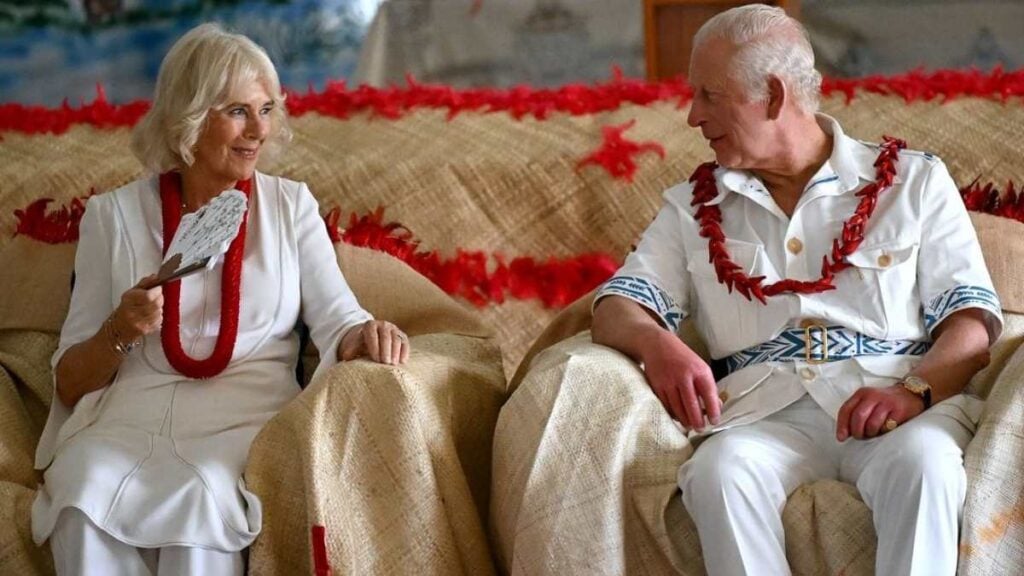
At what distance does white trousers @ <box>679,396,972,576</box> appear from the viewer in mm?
2156

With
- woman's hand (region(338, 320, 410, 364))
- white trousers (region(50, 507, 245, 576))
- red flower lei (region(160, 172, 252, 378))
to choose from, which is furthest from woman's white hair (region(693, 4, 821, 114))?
white trousers (region(50, 507, 245, 576))

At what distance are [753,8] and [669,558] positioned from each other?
1063mm

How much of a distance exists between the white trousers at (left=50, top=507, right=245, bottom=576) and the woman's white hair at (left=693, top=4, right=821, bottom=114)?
1.26m

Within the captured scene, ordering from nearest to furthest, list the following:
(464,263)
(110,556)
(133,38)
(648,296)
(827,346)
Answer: (110,556) < (827,346) < (648,296) < (464,263) < (133,38)

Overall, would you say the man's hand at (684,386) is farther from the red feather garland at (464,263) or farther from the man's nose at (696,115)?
the red feather garland at (464,263)

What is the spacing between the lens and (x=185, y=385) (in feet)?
8.72

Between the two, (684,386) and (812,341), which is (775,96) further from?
(684,386)

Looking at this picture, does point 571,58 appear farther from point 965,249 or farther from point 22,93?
point 965,249

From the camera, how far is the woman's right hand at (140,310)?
8.15 feet

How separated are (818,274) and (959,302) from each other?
255mm

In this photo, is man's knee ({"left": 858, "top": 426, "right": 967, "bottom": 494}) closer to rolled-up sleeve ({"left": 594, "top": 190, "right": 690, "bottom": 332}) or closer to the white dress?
rolled-up sleeve ({"left": 594, "top": 190, "right": 690, "bottom": 332})

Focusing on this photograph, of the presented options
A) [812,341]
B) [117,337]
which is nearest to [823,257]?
[812,341]

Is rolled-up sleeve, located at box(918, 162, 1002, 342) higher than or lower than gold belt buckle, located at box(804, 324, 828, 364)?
higher

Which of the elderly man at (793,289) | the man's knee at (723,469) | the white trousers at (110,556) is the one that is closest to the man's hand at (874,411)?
the elderly man at (793,289)
